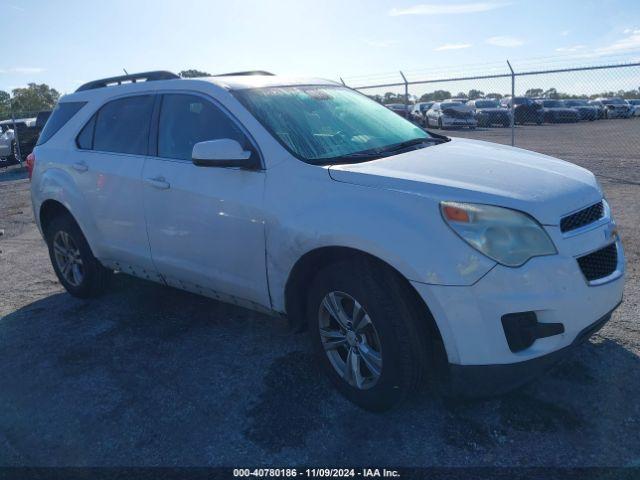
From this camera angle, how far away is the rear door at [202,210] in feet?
11.5

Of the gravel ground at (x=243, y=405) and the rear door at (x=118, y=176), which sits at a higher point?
the rear door at (x=118, y=176)

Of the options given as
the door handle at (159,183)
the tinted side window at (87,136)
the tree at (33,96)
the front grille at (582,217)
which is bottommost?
the front grille at (582,217)

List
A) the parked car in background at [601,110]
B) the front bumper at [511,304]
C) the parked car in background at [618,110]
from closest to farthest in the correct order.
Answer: the front bumper at [511,304] < the parked car in background at [601,110] < the parked car in background at [618,110]

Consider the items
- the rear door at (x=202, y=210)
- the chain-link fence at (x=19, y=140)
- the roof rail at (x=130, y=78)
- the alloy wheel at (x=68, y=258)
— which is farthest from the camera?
the chain-link fence at (x=19, y=140)

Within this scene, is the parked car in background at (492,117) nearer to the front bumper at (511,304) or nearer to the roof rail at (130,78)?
the roof rail at (130,78)

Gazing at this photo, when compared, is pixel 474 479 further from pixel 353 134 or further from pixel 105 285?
pixel 105 285

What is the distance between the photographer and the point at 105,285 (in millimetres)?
5301

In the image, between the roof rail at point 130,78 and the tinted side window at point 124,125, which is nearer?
the tinted side window at point 124,125

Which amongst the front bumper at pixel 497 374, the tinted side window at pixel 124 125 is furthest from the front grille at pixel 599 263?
the tinted side window at pixel 124 125

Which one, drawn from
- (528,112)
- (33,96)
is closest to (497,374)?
(528,112)

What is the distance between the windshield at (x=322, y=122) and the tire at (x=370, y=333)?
75 centimetres

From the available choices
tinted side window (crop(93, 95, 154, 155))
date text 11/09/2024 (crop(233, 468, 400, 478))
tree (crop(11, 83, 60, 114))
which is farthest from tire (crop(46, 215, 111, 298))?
tree (crop(11, 83, 60, 114))

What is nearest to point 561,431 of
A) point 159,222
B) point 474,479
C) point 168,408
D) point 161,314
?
point 474,479

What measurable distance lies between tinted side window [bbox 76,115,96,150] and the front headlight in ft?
11.0
